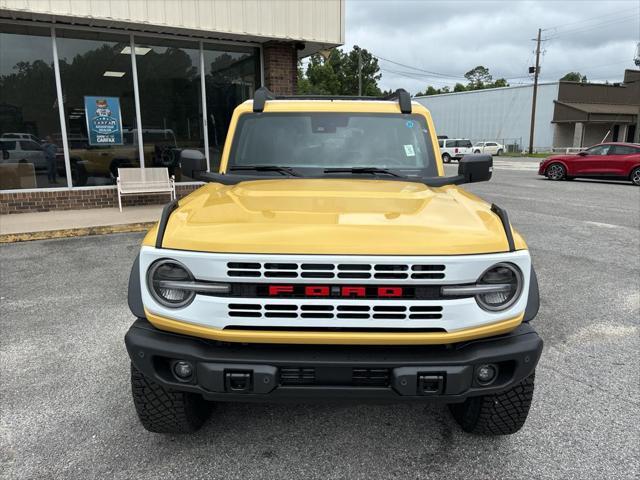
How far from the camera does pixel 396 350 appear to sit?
2102 millimetres

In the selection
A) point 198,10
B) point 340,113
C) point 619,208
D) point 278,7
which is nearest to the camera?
point 340,113

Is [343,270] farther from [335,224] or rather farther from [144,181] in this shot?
[144,181]

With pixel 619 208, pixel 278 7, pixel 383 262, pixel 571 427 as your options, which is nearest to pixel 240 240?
pixel 383 262

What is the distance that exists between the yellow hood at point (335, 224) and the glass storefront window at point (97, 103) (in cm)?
817

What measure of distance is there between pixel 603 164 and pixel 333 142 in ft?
53.6

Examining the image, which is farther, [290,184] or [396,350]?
[290,184]

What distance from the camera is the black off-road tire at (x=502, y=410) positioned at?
2.39m

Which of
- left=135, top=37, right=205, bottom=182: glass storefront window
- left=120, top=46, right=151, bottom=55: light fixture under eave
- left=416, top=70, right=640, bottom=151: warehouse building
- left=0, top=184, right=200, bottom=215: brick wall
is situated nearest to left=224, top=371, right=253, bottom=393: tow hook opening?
left=0, top=184, right=200, bottom=215: brick wall

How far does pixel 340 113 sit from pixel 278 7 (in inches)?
294

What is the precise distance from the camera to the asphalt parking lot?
94.3 inches

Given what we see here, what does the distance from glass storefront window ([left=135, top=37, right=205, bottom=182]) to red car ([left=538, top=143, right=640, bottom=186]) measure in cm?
1354

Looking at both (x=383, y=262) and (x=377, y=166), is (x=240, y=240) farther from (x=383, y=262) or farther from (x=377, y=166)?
(x=377, y=166)

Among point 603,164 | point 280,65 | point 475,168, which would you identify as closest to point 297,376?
point 475,168

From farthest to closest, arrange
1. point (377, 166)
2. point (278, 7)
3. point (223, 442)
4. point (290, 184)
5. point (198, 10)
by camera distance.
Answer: point (278, 7) < point (198, 10) < point (377, 166) < point (290, 184) < point (223, 442)
